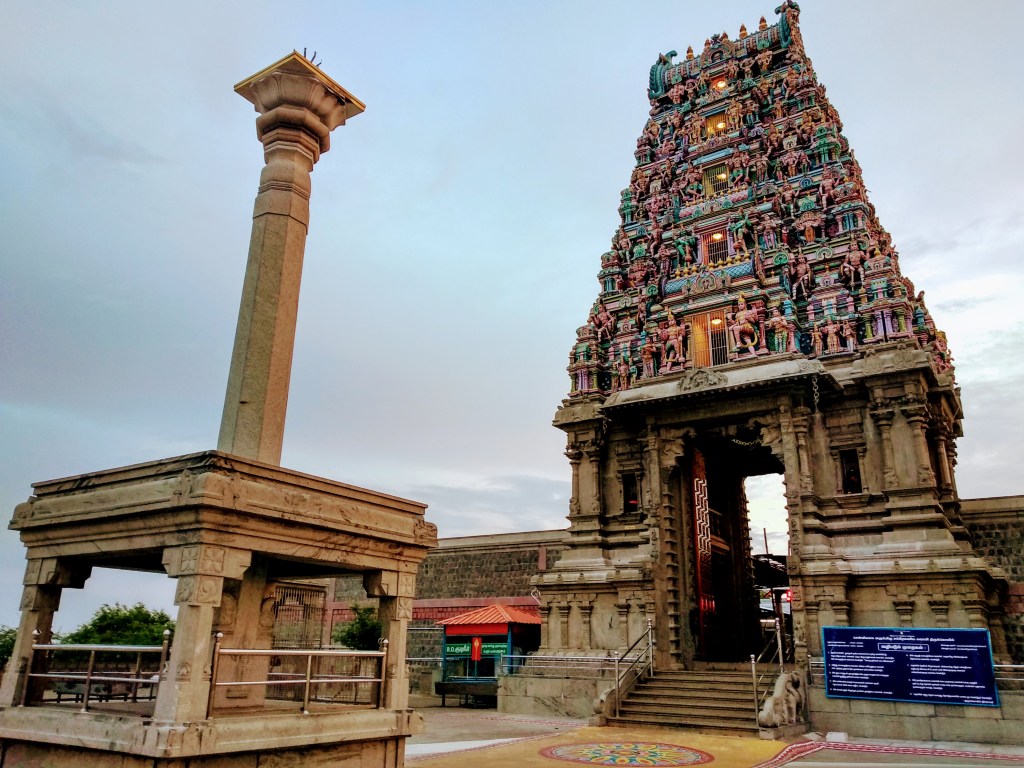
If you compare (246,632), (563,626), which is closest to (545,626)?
(563,626)

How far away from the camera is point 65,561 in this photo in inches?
245

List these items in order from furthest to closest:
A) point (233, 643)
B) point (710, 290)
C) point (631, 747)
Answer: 1. point (710, 290)
2. point (631, 747)
3. point (233, 643)

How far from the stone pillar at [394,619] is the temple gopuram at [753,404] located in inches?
385

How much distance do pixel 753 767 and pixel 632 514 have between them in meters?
9.48

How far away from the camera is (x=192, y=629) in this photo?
16.6 ft

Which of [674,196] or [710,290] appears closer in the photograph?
[710,290]

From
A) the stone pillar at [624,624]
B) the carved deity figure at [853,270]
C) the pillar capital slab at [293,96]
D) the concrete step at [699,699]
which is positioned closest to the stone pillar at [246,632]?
the pillar capital slab at [293,96]

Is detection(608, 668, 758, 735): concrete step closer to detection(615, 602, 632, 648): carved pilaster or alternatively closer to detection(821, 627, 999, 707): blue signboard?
detection(615, 602, 632, 648): carved pilaster

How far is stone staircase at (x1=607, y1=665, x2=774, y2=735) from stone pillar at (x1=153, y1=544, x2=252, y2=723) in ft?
34.2

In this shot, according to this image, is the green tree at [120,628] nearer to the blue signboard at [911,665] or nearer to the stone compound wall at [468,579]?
the stone compound wall at [468,579]

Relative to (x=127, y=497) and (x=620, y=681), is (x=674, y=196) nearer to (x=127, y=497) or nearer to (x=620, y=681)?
(x=620, y=681)

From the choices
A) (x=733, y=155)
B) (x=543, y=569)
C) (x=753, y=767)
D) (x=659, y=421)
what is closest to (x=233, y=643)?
(x=753, y=767)

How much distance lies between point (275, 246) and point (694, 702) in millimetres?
11547

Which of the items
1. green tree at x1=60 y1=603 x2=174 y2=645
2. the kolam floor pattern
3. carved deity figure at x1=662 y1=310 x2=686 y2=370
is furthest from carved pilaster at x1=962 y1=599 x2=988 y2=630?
green tree at x1=60 y1=603 x2=174 y2=645
